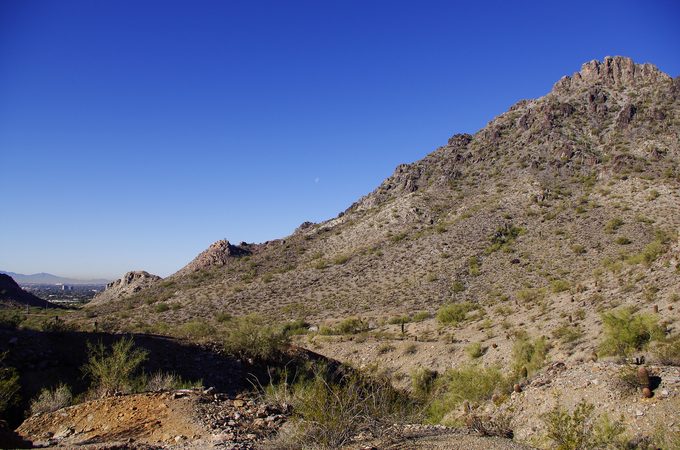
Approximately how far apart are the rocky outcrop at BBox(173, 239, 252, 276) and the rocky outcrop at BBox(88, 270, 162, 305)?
570 centimetres

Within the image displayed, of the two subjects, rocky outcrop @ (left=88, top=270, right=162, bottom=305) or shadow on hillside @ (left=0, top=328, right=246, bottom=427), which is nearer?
shadow on hillside @ (left=0, top=328, right=246, bottom=427)

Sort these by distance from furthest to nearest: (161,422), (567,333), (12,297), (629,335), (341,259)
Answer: (12,297)
(341,259)
(567,333)
(629,335)
(161,422)

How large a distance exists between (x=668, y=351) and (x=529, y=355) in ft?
18.3

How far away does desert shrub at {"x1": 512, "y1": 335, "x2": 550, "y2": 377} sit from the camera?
53.6 ft

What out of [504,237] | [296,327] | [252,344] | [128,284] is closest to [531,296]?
[296,327]

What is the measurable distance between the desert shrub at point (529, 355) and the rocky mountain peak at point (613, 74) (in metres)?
67.6

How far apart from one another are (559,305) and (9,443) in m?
23.9

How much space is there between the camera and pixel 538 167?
58.5 metres

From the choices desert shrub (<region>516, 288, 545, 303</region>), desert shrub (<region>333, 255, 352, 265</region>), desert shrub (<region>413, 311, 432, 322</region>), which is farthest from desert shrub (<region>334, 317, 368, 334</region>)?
desert shrub (<region>333, 255, 352, 265</region>)

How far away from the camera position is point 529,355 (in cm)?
1761

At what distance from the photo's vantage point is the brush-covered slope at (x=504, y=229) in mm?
38312

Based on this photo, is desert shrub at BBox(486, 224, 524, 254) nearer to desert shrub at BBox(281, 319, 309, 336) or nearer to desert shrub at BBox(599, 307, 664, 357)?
desert shrub at BBox(281, 319, 309, 336)

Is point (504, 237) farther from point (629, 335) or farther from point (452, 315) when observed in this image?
point (629, 335)

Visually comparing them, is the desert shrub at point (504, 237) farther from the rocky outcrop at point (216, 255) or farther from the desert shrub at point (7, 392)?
the desert shrub at point (7, 392)
